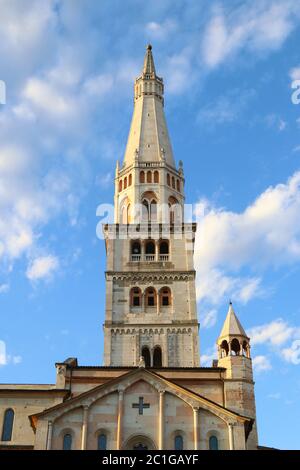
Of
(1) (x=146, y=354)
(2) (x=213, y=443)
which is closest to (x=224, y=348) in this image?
(1) (x=146, y=354)

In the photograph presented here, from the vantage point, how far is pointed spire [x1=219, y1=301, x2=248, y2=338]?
50406 millimetres

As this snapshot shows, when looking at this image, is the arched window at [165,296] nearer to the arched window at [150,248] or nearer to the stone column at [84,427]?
the arched window at [150,248]

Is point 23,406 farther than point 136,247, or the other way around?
point 136,247

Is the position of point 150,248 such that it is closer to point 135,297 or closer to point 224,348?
point 135,297

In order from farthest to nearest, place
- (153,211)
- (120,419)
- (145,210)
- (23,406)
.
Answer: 1. (145,210)
2. (153,211)
3. (23,406)
4. (120,419)

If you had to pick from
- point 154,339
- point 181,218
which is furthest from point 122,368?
point 181,218

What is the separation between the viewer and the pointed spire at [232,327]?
165ft

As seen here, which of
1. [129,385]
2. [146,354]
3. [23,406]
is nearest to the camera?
[129,385]

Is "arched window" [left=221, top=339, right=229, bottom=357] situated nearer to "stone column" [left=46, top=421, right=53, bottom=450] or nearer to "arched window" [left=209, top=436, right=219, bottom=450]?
"arched window" [left=209, top=436, right=219, bottom=450]

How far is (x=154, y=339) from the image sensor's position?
57.9 meters

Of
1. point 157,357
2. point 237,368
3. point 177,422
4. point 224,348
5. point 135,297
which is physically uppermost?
point 135,297

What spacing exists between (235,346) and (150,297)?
40.6 feet

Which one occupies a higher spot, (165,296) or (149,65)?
(149,65)

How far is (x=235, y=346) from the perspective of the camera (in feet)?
166
